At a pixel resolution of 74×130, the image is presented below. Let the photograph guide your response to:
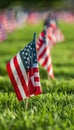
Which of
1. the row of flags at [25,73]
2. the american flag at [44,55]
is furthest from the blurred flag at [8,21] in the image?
the row of flags at [25,73]

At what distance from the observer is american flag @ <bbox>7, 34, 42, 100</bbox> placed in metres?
9.84

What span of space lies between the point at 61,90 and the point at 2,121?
4.68m

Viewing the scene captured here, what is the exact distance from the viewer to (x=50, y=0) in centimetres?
10100

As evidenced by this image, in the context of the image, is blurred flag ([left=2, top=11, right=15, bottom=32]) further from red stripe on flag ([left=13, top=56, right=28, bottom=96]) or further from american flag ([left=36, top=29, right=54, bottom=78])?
red stripe on flag ([left=13, top=56, right=28, bottom=96])

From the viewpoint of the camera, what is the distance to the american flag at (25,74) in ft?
32.3

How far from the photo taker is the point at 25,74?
32.4 feet

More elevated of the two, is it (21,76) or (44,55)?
(21,76)

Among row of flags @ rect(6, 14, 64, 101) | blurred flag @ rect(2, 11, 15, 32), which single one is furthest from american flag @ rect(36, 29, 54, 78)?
blurred flag @ rect(2, 11, 15, 32)

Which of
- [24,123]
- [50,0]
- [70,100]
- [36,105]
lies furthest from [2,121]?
[50,0]

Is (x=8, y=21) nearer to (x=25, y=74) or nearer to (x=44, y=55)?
(x=44, y=55)

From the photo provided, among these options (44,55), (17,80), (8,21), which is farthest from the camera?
(8,21)

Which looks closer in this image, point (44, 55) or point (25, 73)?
point (25, 73)

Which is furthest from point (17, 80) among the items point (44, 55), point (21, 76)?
point (44, 55)

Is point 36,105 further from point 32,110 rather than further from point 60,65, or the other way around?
point 60,65
